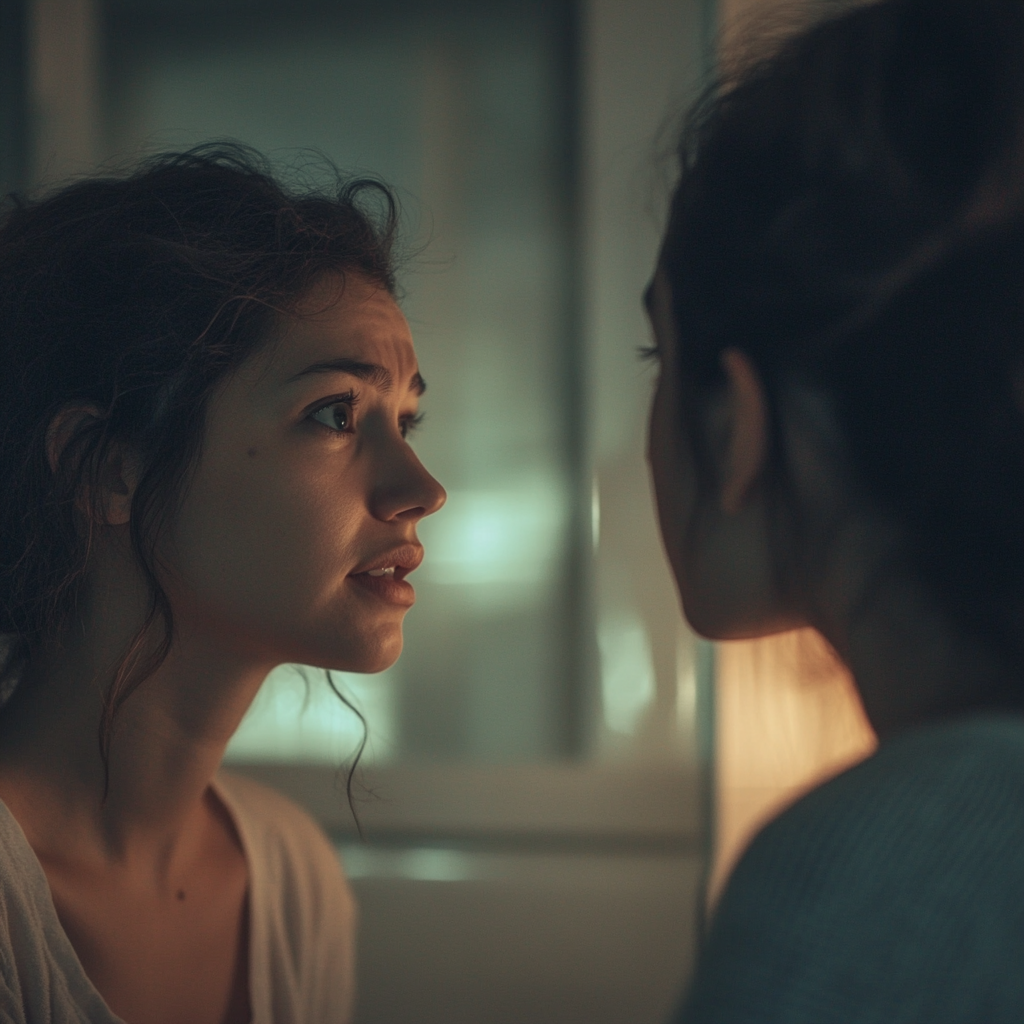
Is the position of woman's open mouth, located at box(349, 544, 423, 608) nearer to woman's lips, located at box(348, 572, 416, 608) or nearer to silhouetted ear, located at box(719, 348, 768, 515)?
woman's lips, located at box(348, 572, 416, 608)

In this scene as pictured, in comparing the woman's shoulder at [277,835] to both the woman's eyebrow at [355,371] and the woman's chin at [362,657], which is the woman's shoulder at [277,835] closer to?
the woman's chin at [362,657]

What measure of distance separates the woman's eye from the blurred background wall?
291mm

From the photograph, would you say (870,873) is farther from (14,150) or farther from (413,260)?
(14,150)

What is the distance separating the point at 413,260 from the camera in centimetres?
90

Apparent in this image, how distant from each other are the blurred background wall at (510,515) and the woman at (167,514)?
270mm

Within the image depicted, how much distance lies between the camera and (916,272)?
379 mm

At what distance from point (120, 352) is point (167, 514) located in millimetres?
108

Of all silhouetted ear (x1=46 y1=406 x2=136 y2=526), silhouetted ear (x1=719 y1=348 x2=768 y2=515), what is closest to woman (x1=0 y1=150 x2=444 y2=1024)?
silhouetted ear (x1=46 y1=406 x2=136 y2=526)

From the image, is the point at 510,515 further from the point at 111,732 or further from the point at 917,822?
the point at 917,822

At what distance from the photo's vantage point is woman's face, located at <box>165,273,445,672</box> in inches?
22.9

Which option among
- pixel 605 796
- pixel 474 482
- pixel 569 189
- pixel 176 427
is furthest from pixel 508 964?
pixel 569 189

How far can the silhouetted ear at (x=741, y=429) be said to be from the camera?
1.38 ft

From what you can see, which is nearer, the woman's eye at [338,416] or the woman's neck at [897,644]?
the woman's neck at [897,644]

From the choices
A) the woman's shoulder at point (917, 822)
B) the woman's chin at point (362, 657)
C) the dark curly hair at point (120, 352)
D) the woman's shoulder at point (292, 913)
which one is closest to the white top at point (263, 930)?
the woman's shoulder at point (292, 913)
